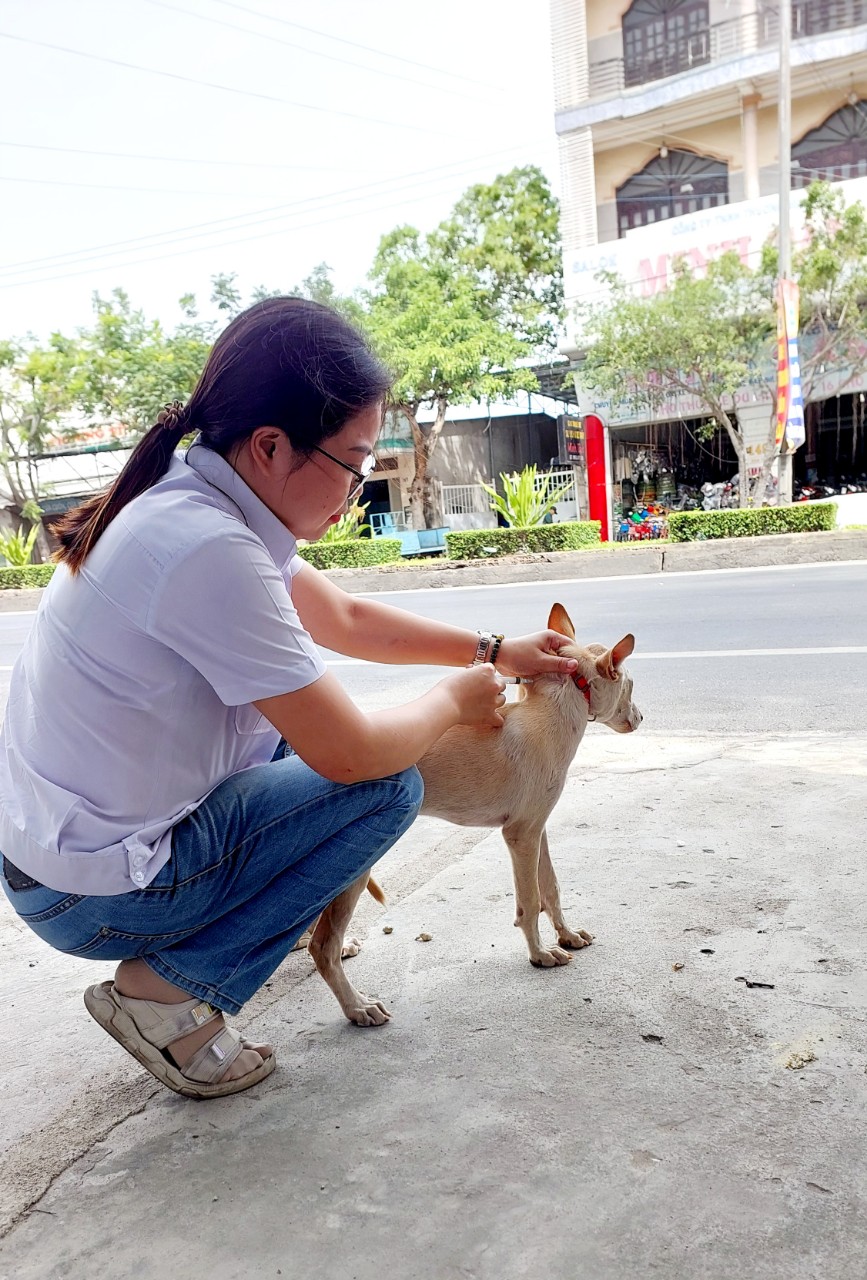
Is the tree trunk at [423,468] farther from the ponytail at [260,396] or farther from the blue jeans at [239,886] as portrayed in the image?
the blue jeans at [239,886]

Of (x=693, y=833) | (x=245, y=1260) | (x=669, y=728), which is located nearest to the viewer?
(x=245, y=1260)

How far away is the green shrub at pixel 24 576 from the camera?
20.0 m

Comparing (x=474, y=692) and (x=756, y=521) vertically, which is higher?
(x=474, y=692)

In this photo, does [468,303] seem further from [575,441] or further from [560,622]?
[560,622]

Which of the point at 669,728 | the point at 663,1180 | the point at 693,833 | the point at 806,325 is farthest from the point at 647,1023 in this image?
the point at 806,325

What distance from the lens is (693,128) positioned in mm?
23422

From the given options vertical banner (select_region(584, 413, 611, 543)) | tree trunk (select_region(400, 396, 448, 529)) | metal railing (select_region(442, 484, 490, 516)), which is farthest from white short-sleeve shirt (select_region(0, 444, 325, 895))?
metal railing (select_region(442, 484, 490, 516))

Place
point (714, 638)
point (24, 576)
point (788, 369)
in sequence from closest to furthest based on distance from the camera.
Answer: point (714, 638) → point (788, 369) → point (24, 576)

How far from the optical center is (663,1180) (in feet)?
5.27

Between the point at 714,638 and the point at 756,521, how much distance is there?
7665 mm

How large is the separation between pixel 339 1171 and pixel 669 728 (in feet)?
12.5

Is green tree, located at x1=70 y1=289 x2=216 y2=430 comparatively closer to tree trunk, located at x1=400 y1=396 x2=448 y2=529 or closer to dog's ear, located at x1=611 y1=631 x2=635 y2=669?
tree trunk, located at x1=400 y1=396 x2=448 y2=529

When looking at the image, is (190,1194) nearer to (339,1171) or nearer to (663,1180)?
(339,1171)

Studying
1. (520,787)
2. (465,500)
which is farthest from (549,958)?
(465,500)
